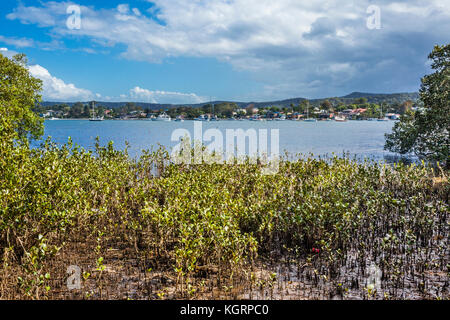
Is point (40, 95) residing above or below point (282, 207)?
above

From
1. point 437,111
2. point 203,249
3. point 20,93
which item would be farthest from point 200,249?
point 20,93

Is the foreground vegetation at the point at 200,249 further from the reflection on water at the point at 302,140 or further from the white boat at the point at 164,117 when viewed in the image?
the white boat at the point at 164,117

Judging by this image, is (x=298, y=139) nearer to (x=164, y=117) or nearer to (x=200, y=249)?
(x=200, y=249)

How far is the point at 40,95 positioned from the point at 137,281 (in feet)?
80.5

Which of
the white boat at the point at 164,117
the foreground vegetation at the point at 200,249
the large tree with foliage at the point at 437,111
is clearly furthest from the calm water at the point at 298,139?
the white boat at the point at 164,117

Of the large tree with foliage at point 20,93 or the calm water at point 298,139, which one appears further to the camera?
the calm water at point 298,139

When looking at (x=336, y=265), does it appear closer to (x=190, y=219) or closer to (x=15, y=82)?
(x=190, y=219)

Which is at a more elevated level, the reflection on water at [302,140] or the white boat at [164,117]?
the white boat at [164,117]

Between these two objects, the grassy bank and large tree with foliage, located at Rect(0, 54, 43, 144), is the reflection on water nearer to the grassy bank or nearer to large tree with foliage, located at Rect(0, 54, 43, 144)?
large tree with foliage, located at Rect(0, 54, 43, 144)

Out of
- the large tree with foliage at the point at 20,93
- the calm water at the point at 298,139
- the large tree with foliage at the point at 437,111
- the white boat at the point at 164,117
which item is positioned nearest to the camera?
the large tree with foliage at the point at 437,111
